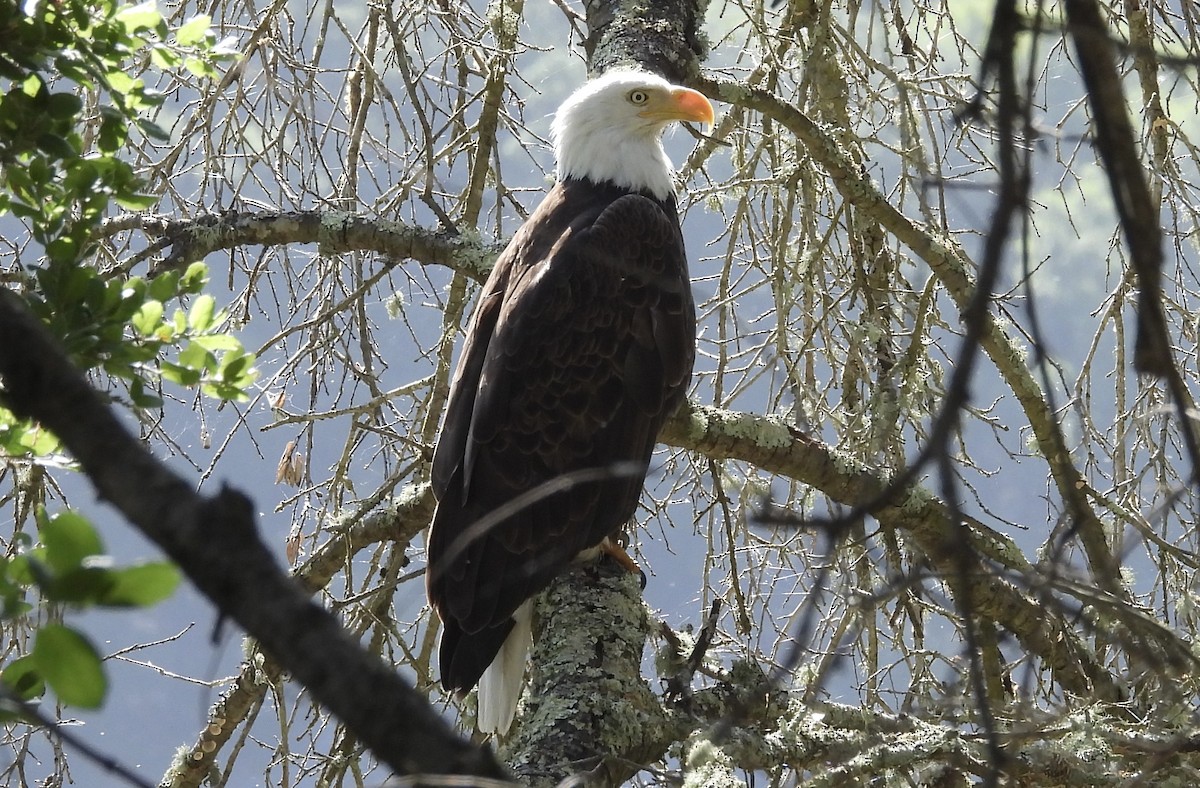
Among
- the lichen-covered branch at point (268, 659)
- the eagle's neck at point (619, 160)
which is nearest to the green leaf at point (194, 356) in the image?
the lichen-covered branch at point (268, 659)

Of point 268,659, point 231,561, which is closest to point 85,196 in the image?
point 231,561

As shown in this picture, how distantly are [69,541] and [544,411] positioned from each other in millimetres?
2836

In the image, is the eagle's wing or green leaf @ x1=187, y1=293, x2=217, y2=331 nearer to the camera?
green leaf @ x1=187, y1=293, x2=217, y2=331

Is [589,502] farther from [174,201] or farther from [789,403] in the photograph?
[174,201]

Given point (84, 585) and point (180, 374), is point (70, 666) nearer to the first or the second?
point (84, 585)

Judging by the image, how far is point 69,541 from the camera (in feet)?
3.22

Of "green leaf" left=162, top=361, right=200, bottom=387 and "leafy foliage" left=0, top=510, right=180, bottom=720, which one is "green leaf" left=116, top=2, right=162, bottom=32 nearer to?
"green leaf" left=162, top=361, right=200, bottom=387

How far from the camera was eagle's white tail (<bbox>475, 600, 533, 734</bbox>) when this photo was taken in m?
3.74

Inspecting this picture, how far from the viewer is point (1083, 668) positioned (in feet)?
11.2

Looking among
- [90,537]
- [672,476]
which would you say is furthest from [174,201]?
[90,537]

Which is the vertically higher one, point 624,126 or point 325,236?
point 624,126

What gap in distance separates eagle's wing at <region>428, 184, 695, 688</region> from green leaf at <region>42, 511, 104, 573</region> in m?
2.51

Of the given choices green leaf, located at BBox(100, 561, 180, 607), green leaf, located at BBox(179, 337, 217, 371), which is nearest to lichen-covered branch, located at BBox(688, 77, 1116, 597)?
green leaf, located at BBox(179, 337, 217, 371)

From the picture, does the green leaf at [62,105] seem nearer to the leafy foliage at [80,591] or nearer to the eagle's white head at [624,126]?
the leafy foliage at [80,591]
